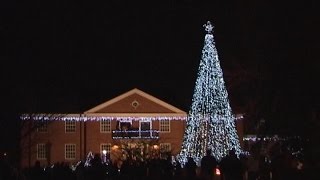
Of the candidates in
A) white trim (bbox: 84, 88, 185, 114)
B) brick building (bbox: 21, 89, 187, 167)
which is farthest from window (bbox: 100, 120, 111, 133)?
white trim (bbox: 84, 88, 185, 114)

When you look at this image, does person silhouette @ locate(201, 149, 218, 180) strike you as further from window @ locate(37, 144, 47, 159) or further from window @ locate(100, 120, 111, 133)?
window @ locate(100, 120, 111, 133)

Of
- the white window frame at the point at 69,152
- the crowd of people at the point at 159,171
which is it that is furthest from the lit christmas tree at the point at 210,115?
Result: the white window frame at the point at 69,152

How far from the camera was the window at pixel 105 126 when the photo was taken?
68562mm

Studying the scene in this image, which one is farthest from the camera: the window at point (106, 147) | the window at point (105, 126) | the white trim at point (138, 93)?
the window at point (105, 126)

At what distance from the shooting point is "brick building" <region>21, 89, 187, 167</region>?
2662 inches

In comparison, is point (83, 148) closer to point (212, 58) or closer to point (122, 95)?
point (122, 95)

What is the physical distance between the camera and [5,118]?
45.2 meters

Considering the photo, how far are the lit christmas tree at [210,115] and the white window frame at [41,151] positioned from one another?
19.3 metres

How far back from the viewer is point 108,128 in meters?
68.9

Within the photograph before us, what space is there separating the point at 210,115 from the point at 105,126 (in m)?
21.4

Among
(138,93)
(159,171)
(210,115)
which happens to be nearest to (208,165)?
(159,171)

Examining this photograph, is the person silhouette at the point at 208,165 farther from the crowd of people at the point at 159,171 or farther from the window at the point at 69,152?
the window at the point at 69,152

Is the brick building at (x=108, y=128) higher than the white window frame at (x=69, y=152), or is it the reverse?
the brick building at (x=108, y=128)

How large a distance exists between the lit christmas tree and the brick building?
Answer: 17.1 meters
